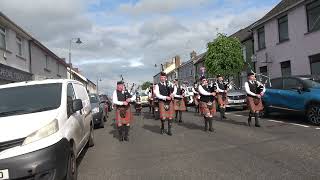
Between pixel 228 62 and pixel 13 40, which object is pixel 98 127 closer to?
pixel 13 40

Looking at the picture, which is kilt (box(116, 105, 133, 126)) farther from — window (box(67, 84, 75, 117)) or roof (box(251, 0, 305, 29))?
roof (box(251, 0, 305, 29))

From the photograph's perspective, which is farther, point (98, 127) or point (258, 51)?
point (258, 51)

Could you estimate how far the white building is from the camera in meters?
23.6

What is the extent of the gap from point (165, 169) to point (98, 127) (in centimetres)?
966

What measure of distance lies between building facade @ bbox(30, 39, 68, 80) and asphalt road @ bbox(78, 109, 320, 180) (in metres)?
18.6

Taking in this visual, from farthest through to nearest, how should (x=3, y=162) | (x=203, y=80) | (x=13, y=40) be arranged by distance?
(x=13, y=40) → (x=203, y=80) → (x=3, y=162)

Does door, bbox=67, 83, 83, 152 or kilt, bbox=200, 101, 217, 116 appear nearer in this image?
door, bbox=67, 83, 83, 152

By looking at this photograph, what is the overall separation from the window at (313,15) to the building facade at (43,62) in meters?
17.2

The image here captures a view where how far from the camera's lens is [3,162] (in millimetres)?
5914

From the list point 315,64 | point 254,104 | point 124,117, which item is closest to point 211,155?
point 124,117

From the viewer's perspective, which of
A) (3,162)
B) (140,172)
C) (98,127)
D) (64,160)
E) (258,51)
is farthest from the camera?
(258,51)

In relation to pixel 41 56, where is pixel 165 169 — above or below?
below

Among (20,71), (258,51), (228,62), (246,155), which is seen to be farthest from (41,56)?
(246,155)

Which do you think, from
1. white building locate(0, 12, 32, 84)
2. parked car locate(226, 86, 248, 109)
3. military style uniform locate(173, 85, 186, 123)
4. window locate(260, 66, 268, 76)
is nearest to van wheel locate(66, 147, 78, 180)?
military style uniform locate(173, 85, 186, 123)
